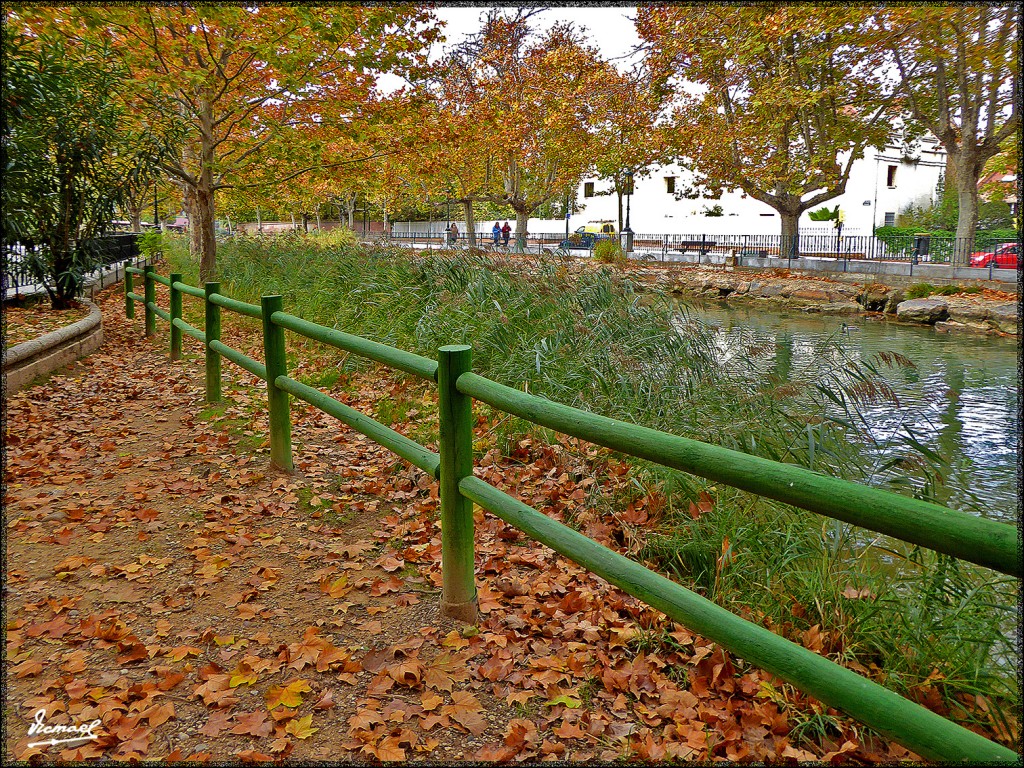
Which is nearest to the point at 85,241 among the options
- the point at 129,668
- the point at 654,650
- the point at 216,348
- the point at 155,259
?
the point at 216,348

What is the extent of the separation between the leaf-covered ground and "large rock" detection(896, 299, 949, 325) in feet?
45.2

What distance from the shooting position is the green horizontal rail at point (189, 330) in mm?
6728

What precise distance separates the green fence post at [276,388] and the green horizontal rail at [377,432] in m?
0.14

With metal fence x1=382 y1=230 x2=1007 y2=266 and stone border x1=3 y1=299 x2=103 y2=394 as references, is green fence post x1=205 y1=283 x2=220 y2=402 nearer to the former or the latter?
stone border x1=3 y1=299 x2=103 y2=394

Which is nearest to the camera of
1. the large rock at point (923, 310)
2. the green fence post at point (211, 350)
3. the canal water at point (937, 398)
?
the canal water at point (937, 398)

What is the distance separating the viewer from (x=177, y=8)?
1098 centimetres

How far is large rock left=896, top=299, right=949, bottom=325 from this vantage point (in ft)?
52.5

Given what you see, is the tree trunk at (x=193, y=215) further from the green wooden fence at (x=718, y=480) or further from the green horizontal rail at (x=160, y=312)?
the green wooden fence at (x=718, y=480)

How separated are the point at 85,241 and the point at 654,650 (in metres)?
10.0

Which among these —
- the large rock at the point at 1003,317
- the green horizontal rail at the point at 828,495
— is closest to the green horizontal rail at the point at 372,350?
the green horizontal rail at the point at 828,495

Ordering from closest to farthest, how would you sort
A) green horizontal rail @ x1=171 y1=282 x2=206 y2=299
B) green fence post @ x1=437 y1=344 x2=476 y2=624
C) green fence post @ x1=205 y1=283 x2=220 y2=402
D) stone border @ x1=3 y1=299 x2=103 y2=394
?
green fence post @ x1=437 y1=344 x2=476 y2=624 < green fence post @ x1=205 y1=283 x2=220 y2=402 < green horizontal rail @ x1=171 y1=282 x2=206 y2=299 < stone border @ x1=3 y1=299 x2=103 y2=394

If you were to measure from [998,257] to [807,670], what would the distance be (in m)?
21.6

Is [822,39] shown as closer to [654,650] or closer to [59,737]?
[654,650]

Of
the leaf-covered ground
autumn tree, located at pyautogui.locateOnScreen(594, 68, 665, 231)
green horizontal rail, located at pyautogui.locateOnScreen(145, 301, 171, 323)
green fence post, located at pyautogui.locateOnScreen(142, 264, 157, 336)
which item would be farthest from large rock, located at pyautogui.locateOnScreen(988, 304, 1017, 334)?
green fence post, located at pyautogui.locateOnScreen(142, 264, 157, 336)
